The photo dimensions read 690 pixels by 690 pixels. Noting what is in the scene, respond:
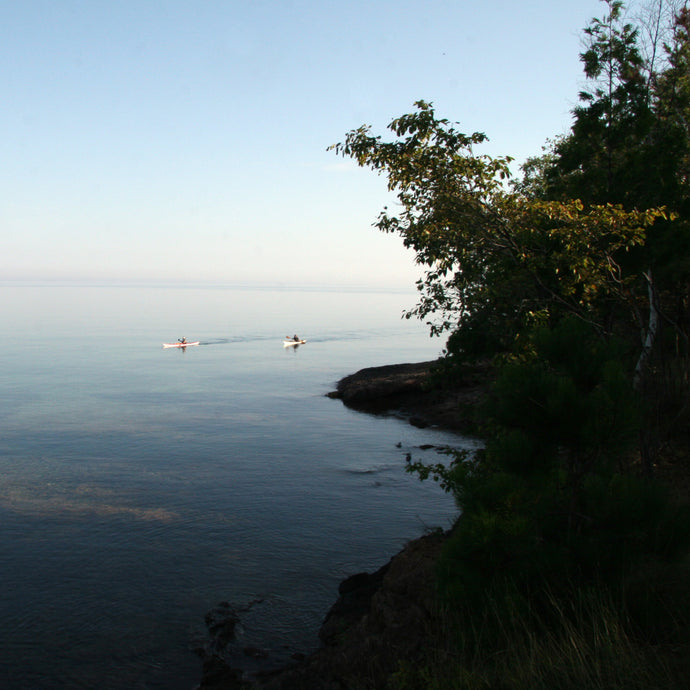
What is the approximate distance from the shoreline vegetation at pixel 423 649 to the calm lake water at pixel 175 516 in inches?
27.5

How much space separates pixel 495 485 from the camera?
27.9 ft

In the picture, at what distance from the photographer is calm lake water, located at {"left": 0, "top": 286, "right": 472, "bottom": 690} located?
15.5m

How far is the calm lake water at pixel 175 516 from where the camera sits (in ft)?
51.0

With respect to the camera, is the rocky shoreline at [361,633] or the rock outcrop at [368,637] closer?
the rock outcrop at [368,637]

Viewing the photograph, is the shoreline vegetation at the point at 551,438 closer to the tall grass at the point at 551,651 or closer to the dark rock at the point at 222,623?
the tall grass at the point at 551,651

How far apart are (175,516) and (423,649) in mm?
16194

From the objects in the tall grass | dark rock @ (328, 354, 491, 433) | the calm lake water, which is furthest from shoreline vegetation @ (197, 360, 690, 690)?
dark rock @ (328, 354, 491, 433)

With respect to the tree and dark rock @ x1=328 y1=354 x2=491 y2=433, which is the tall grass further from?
dark rock @ x1=328 y1=354 x2=491 y2=433

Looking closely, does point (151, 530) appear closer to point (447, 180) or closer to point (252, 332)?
point (447, 180)

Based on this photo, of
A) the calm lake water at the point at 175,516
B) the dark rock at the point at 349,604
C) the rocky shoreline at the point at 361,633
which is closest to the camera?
the rocky shoreline at the point at 361,633

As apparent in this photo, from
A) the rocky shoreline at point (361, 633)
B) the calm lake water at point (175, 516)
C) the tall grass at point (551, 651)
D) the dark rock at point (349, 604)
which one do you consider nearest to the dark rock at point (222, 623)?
the rocky shoreline at point (361, 633)

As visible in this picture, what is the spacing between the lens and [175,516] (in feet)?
80.2

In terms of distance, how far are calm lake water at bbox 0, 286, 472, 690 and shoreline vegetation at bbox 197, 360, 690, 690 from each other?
2.29 ft

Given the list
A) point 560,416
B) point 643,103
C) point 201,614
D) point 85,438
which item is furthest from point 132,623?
point 85,438
